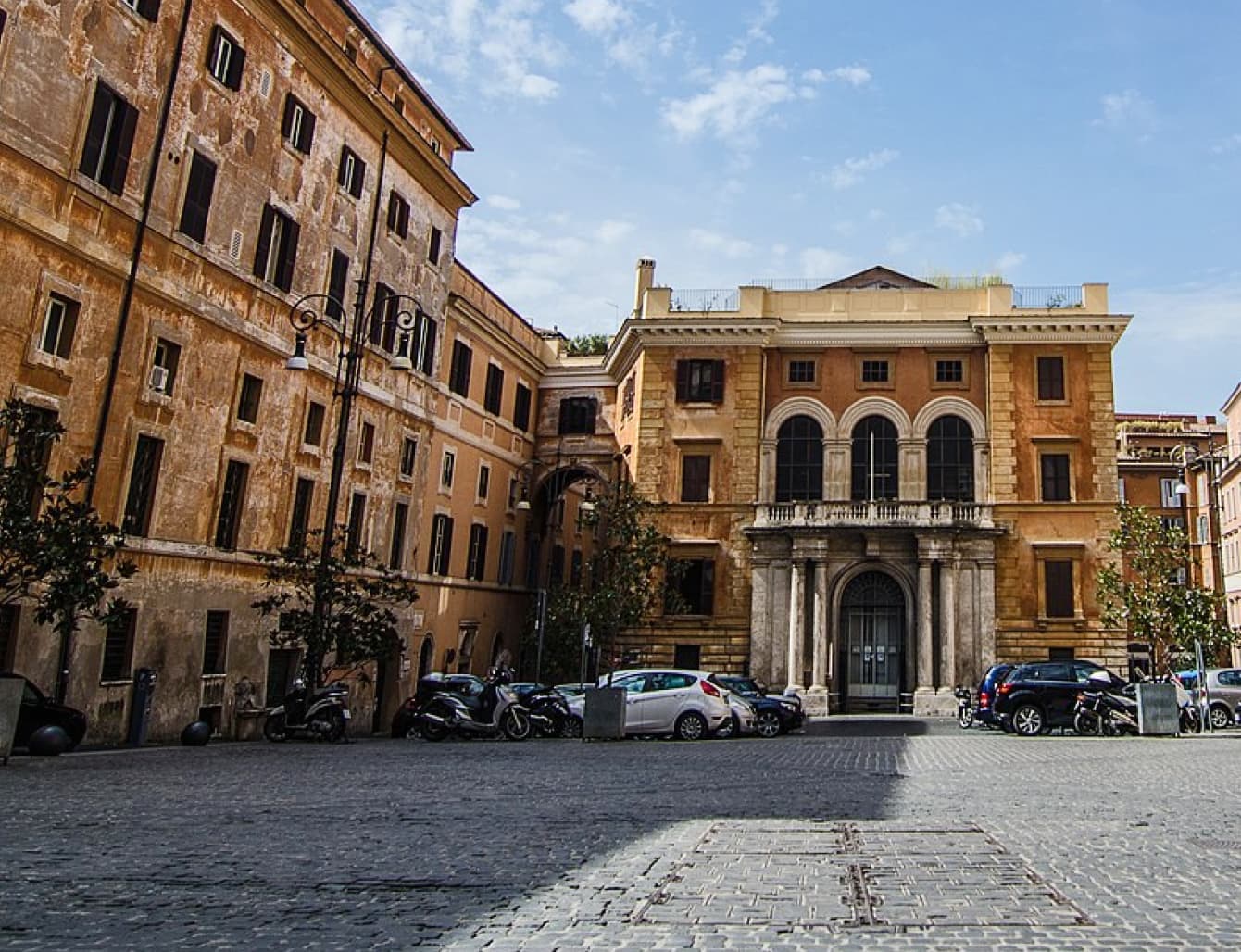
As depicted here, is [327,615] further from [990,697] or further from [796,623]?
[796,623]

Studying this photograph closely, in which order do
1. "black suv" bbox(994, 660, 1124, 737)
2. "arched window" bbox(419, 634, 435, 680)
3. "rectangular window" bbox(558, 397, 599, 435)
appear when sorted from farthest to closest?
1. "rectangular window" bbox(558, 397, 599, 435)
2. "arched window" bbox(419, 634, 435, 680)
3. "black suv" bbox(994, 660, 1124, 737)

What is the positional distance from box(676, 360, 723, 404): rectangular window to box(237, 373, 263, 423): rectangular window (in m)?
17.8

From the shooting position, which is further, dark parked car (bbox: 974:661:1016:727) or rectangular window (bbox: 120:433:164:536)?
dark parked car (bbox: 974:661:1016:727)

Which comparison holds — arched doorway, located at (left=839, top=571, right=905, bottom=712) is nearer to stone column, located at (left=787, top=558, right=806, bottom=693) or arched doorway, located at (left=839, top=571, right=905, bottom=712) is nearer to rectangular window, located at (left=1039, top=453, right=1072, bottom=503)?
stone column, located at (left=787, top=558, right=806, bottom=693)

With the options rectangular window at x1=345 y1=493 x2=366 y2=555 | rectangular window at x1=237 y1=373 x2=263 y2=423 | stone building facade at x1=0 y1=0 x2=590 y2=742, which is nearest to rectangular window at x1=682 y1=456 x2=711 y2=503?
stone building facade at x1=0 y1=0 x2=590 y2=742

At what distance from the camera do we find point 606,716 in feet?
63.7

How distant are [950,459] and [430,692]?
21.8 metres

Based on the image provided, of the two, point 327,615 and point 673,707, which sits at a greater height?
point 327,615

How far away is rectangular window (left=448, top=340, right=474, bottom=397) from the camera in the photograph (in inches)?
1289

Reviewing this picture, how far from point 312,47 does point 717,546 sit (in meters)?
20.7

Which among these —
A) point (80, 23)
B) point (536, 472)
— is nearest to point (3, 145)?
point (80, 23)

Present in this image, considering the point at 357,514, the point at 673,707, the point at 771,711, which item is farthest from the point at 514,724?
the point at 357,514

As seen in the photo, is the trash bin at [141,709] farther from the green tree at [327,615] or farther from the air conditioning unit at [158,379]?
the air conditioning unit at [158,379]

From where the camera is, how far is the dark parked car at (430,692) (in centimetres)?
2144
